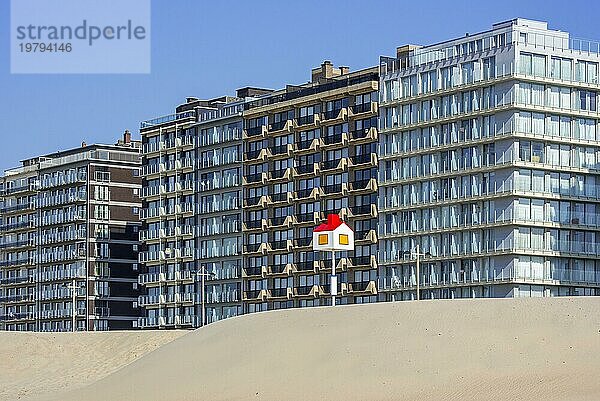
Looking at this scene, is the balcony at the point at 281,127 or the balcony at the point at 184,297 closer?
the balcony at the point at 281,127

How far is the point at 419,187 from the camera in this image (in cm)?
11975

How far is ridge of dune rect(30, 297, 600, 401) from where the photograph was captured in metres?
45.7

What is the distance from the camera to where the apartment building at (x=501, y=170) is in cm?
11081

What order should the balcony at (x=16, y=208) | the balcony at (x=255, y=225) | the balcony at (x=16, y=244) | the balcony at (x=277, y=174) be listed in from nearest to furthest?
the balcony at (x=277, y=174) < the balcony at (x=255, y=225) < the balcony at (x=16, y=244) < the balcony at (x=16, y=208)

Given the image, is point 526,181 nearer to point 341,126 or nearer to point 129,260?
point 341,126

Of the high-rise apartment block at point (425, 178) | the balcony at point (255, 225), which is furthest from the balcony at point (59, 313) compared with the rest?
the balcony at point (255, 225)

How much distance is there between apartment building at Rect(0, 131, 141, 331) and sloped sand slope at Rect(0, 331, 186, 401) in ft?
221

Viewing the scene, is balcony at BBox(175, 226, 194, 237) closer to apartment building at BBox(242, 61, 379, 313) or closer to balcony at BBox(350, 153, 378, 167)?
apartment building at BBox(242, 61, 379, 313)

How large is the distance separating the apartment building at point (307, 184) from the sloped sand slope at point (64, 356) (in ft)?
118

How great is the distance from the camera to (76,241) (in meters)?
161

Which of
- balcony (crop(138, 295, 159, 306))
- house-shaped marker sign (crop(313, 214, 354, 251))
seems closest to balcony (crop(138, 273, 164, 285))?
balcony (crop(138, 295, 159, 306))

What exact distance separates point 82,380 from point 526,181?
5080cm

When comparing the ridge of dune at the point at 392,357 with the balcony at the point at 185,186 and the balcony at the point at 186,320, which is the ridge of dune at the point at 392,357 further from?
the balcony at the point at 185,186

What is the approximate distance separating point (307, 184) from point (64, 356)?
167 feet
